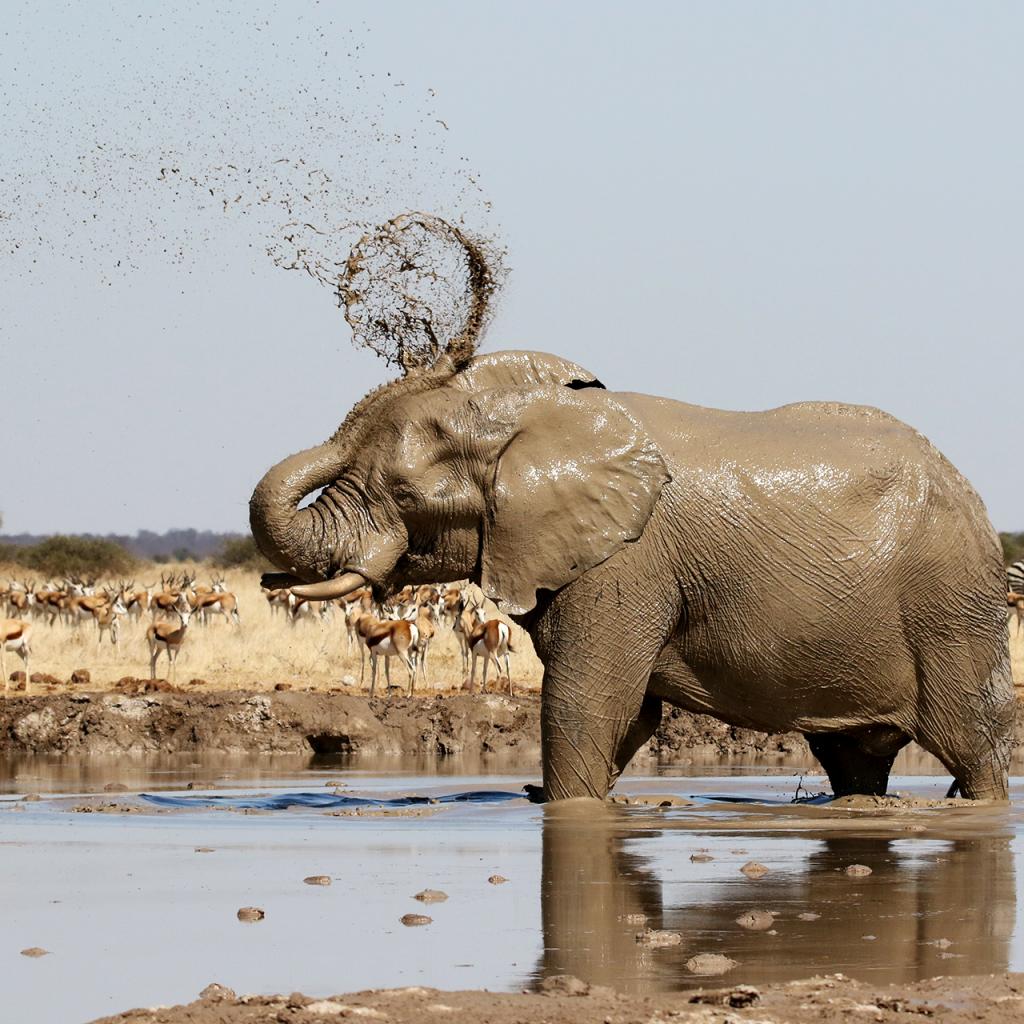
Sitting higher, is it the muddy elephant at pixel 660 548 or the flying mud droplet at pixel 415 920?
the muddy elephant at pixel 660 548

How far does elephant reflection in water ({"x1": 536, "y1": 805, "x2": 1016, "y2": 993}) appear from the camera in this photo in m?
6.26

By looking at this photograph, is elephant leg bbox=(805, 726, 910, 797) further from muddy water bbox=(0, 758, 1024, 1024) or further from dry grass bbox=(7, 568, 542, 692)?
dry grass bbox=(7, 568, 542, 692)

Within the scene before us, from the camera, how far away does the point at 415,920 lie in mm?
7211

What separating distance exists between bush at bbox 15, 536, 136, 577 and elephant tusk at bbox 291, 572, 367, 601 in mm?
60989

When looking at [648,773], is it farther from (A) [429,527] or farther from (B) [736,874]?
(B) [736,874]

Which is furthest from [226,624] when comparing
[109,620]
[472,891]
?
[472,891]

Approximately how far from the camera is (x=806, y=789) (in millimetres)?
13758

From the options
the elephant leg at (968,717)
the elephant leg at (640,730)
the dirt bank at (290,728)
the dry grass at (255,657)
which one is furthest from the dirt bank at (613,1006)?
the dry grass at (255,657)

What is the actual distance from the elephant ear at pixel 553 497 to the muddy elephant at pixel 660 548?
0.04 feet

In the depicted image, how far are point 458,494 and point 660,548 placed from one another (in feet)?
3.55

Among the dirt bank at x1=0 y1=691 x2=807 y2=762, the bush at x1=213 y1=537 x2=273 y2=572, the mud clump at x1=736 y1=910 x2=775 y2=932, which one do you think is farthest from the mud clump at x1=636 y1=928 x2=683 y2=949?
the bush at x1=213 y1=537 x2=273 y2=572

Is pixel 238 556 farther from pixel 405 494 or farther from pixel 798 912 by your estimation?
pixel 798 912

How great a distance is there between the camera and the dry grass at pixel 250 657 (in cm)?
2945

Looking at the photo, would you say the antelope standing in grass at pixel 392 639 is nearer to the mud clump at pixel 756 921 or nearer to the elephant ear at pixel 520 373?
the elephant ear at pixel 520 373
